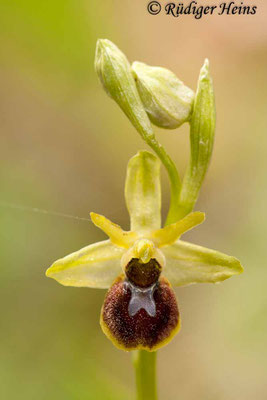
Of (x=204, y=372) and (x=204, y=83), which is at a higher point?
(x=204, y=83)

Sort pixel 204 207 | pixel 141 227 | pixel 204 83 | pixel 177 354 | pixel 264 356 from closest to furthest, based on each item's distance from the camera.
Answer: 1. pixel 204 83
2. pixel 141 227
3. pixel 264 356
4. pixel 177 354
5. pixel 204 207

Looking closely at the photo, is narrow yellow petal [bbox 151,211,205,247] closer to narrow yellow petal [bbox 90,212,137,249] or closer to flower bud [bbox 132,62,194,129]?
narrow yellow petal [bbox 90,212,137,249]

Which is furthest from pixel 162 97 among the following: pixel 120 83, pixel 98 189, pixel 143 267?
pixel 98 189

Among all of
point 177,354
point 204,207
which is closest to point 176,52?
point 204,207

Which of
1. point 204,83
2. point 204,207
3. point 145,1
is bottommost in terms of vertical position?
point 204,83

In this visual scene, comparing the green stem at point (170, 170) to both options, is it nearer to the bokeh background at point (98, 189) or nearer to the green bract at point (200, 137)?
the green bract at point (200, 137)

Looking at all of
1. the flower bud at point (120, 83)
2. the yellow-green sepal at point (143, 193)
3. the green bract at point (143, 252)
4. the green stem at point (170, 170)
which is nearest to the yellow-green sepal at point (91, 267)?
the green bract at point (143, 252)

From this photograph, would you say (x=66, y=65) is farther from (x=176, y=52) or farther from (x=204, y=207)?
(x=204, y=207)
